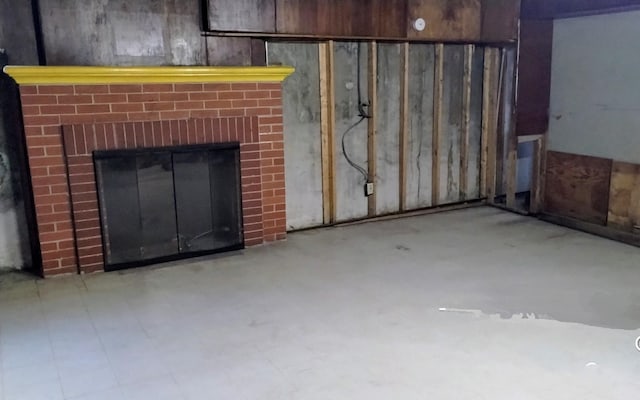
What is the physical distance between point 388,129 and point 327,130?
0.70 m

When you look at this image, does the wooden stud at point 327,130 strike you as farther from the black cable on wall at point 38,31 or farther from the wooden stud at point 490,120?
the black cable on wall at point 38,31

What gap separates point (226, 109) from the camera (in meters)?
4.21

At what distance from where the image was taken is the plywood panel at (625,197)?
4391mm

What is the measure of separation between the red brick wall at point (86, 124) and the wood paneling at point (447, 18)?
5.21 feet

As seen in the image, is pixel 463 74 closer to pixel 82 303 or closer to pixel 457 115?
pixel 457 115

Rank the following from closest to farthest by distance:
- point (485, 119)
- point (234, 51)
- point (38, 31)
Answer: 1. point (38, 31)
2. point (234, 51)
3. point (485, 119)

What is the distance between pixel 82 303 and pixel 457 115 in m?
3.98

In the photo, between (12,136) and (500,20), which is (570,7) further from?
(12,136)

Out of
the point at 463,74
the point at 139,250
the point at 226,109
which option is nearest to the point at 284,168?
the point at 226,109

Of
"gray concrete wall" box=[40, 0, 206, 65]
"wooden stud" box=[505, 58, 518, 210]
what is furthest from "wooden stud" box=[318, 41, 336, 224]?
"wooden stud" box=[505, 58, 518, 210]

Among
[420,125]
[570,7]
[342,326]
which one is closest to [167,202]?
[342,326]

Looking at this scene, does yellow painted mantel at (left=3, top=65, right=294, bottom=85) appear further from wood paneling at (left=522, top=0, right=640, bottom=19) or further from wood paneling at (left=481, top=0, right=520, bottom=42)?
wood paneling at (left=522, top=0, right=640, bottom=19)

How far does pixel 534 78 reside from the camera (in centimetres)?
509

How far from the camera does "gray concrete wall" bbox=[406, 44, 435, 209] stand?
5238mm
